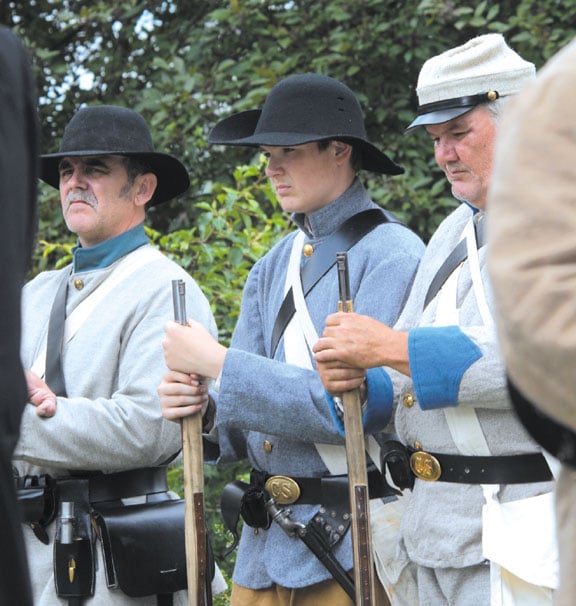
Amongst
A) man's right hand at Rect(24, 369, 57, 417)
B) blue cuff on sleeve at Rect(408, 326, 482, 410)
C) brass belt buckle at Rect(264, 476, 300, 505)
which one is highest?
blue cuff on sleeve at Rect(408, 326, 482, 410)

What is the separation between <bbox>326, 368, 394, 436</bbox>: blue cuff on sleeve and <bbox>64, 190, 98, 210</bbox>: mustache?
137cm

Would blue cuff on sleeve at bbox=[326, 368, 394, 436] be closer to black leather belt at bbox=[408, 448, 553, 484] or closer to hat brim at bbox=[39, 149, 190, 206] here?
black leather belt at bbox=[408, 448, 553, 484]

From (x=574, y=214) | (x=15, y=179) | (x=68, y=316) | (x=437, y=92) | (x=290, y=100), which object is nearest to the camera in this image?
(x=574, y=214)

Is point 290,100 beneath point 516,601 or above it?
above

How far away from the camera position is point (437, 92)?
11.5 ft

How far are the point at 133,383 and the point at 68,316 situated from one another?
387 millimetres

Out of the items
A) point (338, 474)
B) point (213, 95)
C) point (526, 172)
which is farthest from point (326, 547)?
point (213, 95)

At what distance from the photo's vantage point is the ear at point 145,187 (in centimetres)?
448

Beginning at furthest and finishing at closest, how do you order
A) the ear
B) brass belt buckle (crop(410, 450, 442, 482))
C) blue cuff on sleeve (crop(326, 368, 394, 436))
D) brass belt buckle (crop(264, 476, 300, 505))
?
the ear < brass belt buckle (crop(264, 476, 300, 505)) < blue cuff on sleeve (crop(326, 368, 394, 436)) < brass belt buckle (crop(410, 450, 442, 482))

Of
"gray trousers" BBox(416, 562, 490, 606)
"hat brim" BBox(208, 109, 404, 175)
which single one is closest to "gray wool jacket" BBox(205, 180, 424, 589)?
"hat brim" BBox(208, 109, 404, 175)

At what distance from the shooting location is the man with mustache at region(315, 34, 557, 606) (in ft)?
10.1

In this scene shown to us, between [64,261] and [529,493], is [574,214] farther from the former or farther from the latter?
[64,261]

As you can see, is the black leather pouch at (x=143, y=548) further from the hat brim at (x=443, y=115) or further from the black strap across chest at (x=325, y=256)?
the hat brim at (x=443, y=115)

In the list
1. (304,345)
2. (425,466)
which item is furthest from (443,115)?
(425,466)
